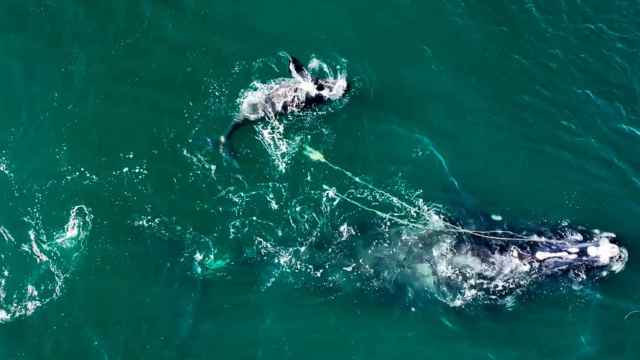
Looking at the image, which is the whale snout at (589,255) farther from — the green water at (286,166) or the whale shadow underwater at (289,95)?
the whale shadow underwater at (289,95)

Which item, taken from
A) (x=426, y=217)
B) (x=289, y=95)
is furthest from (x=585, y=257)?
(x=289, y=95)

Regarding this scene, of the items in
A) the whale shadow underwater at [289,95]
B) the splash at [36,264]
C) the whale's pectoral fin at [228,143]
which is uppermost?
the whale shadow underwater at [289,95]

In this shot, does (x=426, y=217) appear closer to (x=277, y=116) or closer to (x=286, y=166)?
(x=286, y=166)

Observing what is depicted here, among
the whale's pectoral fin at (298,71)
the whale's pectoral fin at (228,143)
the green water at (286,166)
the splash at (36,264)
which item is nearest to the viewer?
the splash at (36,264)

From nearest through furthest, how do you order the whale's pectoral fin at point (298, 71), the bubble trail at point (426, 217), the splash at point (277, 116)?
the bubble trail at point (426, 217)
the splash at point (277, 116)
the whale's pectoral fin at point (298, 71)

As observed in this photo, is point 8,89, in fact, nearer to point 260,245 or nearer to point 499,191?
point 260,245

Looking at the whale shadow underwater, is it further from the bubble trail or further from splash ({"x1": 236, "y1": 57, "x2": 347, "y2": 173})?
the bubble trail

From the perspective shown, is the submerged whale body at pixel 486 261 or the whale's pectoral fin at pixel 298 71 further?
the whale's pectoral fin at pixel 298 71

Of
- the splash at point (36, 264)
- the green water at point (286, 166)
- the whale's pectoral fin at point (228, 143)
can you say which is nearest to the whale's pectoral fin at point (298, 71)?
the green water at point (286, 166)
